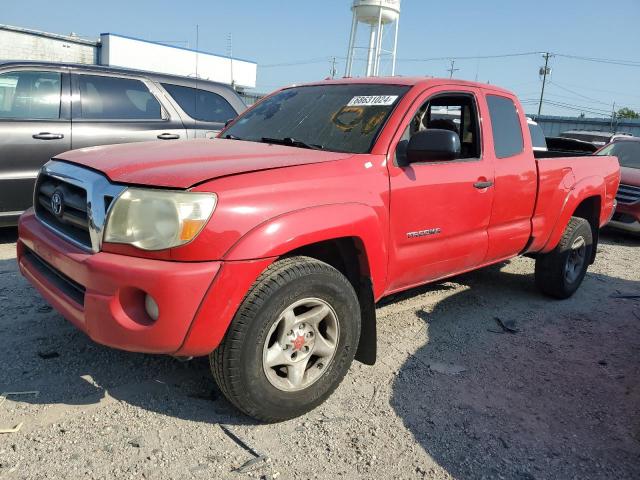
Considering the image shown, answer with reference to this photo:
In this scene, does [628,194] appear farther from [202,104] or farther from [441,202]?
[202,104]

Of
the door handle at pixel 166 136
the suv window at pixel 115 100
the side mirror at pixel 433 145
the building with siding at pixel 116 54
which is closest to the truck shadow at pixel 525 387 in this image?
the side mirror at pixel 433 145

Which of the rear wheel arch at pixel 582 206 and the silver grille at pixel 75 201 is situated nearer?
the silver grille at pixel 75 201

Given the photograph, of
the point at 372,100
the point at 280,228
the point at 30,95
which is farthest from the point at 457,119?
the point at 30,95

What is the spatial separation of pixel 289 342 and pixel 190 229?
0.77m

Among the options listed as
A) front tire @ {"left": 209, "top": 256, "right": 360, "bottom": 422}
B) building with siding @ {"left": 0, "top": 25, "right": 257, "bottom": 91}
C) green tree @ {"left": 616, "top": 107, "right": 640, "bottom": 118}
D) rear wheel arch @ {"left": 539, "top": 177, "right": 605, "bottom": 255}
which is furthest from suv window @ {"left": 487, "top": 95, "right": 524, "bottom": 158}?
green tree @ {"left": 616, "top": 107, "right": 640, "bottom": 118}

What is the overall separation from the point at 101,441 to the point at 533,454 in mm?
2047

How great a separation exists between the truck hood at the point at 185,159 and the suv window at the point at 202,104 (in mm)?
3080

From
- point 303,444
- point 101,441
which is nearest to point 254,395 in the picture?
point 303,444

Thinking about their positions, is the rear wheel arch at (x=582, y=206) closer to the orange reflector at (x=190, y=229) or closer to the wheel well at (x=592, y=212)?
the wheel well at (x=592, y=212)

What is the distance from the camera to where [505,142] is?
4.05m

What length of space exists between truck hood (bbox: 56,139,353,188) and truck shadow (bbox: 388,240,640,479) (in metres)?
1.49

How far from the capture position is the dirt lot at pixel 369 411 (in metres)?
2.38

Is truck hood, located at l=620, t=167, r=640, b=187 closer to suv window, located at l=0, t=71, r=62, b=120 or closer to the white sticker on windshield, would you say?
the white sticker on windshield

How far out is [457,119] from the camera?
13.7 ft
